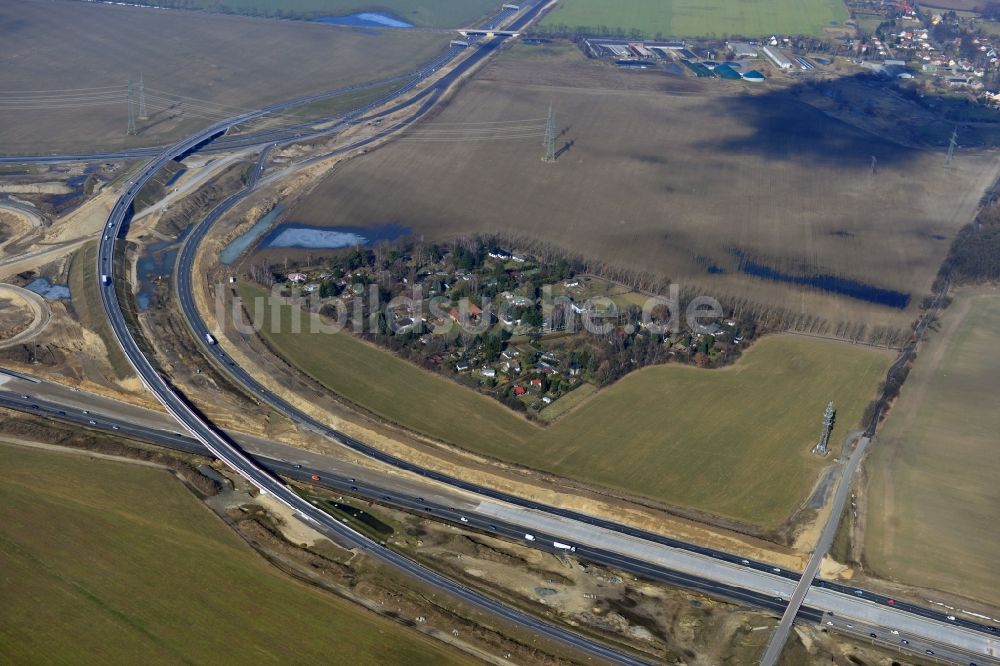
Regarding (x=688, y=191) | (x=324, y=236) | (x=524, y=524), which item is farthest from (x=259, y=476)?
(x=688, y=191)

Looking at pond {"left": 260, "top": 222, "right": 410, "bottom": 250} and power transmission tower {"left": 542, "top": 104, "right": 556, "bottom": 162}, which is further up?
power transmission tower {"left": 542, "top": 104, "right": 556, "bottom": 162}

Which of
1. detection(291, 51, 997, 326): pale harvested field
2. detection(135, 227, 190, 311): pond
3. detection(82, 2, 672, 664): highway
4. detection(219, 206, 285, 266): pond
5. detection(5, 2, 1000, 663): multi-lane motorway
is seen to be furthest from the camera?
detection(291, 51, 997, 326): pale harvested field

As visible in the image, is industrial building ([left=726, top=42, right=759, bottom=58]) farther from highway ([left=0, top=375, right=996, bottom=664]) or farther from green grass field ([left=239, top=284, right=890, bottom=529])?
highway ([left=0, top=375, right=996, bottom=664])

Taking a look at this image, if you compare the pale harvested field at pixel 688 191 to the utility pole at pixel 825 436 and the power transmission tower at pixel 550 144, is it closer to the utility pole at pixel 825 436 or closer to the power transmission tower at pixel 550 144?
the power transmission tower at pixel 550 144

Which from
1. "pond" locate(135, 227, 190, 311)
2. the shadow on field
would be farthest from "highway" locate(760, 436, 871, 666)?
the shadow on field

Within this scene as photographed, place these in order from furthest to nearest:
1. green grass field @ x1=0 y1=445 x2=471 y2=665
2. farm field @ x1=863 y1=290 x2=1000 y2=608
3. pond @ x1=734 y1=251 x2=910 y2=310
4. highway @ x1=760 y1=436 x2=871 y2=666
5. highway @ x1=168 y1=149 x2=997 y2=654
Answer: pond @ x1=734 y1=251 x2=910 y2=310, farm field @ x1=863 y1=290 x2=1000 y2=608, highway @ x1=168 y1=149 x2=997 y2=654, highway @ x1=760 y1=436 x2=871 y2=666, green grass field @ x1=0 y1=445 x2=471 y2=665

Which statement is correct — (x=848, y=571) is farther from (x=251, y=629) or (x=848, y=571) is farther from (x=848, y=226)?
(x=848, y=226)
